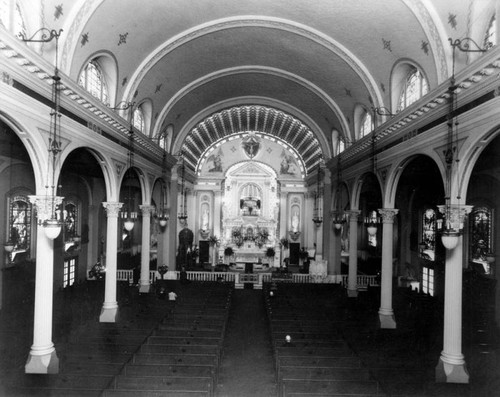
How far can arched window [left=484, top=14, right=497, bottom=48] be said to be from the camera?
9.31m

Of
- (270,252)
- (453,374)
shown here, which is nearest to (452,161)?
(453,374)

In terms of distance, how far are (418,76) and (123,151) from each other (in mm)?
10437

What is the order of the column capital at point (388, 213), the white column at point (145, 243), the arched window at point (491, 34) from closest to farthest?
1. the arched window at point (491, 34)
2. the column capital at point (388, 213)
3. the white column at point (145, 243)

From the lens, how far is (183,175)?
28.6 m

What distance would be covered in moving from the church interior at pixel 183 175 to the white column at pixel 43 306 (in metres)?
0.04

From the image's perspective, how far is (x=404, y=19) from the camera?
37.3 feet

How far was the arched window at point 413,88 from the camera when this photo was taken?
1314 centimetres

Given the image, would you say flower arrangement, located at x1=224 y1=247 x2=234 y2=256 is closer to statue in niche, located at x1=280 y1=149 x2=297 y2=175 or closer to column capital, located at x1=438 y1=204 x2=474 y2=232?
statue in niche, located at x1=280 y1=149 x2=297 y2=175

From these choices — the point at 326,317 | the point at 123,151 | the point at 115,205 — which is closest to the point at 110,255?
the point at 115,205

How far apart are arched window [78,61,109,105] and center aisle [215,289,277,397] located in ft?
30.6

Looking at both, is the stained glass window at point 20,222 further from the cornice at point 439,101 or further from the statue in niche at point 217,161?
the statue in niche at point 217,161

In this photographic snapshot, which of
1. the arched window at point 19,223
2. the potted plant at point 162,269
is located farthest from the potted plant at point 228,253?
the arched window at point 19,223

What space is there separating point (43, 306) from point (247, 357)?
619cm

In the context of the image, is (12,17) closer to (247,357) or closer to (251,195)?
(247,357)
